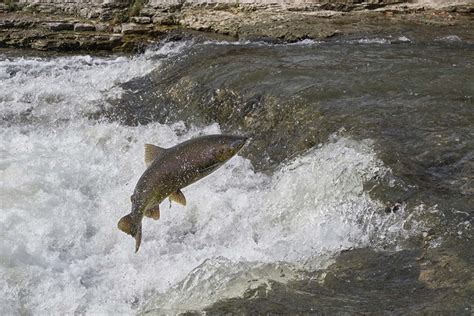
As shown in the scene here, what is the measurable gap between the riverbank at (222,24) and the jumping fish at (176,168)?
685 centimetres

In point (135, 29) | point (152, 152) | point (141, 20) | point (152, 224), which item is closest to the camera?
point (152, 152)

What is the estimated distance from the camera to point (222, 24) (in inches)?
438

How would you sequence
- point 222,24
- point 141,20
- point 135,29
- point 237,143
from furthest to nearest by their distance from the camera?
1. point 141,20
2. point 135,29
3. point 222,24
4. point 237,143

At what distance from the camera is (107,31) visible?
11875 mm

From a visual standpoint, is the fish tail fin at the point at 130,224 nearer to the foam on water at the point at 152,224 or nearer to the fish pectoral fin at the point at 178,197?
the fish pectoral fin at the point at 178,197

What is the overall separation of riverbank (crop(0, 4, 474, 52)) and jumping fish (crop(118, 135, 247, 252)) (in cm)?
685

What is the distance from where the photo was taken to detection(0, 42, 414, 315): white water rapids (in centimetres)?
442

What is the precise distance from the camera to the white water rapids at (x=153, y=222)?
442cm

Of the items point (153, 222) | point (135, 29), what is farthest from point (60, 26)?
point (153, 222)

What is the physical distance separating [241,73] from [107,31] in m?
4.81

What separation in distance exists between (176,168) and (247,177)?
2654 millimetres

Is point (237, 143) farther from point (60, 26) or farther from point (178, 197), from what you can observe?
point (60, 26)

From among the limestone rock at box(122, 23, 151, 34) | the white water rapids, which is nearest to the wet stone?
the limestone rock at box(122, 23, 151, 34)

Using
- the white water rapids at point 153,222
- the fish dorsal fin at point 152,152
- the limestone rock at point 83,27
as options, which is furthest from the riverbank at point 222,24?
the fish dorsal fin at point 152,152
